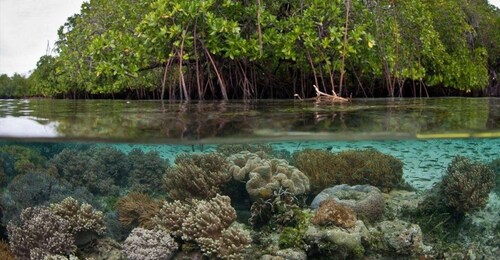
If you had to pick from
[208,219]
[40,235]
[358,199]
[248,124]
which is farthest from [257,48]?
[40,235]

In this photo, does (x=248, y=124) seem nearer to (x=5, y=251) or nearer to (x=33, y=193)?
(x=33, y=193)

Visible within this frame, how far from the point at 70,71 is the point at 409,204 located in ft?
34.7

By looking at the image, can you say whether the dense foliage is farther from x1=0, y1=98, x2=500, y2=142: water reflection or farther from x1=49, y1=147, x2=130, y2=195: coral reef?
x1=49, y1=147, x2=130, y2=195: coral reef

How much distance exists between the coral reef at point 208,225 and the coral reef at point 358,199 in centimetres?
88

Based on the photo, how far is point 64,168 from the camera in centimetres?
717

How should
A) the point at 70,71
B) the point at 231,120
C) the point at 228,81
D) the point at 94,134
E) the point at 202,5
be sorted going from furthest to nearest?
1. the point at 70,71
2. the point at 228,81
3. the point at 202,5
4. the point at 231,120
5. the point at 94,134

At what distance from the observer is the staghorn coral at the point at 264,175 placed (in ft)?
20.8

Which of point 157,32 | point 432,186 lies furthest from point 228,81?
point 432,186

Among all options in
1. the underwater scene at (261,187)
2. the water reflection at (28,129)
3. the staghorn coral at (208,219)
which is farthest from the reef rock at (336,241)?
the water reflection at (28,129)

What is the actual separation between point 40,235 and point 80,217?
1.73ft

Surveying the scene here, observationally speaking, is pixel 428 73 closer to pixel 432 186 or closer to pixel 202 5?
pixel 202 5

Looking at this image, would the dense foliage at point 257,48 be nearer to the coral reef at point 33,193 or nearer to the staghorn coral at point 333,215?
the coral reef at point 33,193

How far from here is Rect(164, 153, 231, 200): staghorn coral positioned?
6.40 meters

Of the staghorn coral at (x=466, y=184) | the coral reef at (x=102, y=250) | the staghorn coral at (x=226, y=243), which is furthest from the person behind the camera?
the staghorn coral at (x=466, y=184)
